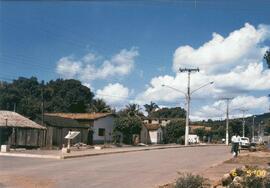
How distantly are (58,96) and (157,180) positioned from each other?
7939 cm

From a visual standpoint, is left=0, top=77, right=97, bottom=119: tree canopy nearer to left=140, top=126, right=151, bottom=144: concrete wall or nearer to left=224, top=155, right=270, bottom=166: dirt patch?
left=140, top=126, right=151, bottom=144: concrete wall

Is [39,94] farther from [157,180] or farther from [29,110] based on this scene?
[157,180]

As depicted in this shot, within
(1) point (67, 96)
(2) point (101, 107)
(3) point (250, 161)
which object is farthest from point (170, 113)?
(3) point (250, 161)

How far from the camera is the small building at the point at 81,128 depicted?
5109cm

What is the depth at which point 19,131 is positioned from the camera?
155ft

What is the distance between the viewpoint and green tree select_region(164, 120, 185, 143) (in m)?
87.6

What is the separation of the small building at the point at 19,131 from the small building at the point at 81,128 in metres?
1.60

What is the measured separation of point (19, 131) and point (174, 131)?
44115 millimetres

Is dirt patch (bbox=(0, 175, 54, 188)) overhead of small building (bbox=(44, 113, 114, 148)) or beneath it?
beneath

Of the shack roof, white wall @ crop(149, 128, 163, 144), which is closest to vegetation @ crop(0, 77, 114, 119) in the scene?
white wall @ crop(149, 128, 163, 144)

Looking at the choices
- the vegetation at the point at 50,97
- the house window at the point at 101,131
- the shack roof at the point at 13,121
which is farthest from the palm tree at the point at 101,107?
the shack roof at the point at 13,121

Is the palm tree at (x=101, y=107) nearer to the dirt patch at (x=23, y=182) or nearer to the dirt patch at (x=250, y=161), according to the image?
the dirt patch at (x=250, y=161)

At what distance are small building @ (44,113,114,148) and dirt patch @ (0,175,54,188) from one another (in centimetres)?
3128

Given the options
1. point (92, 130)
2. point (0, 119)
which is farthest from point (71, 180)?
point (92, 130)
